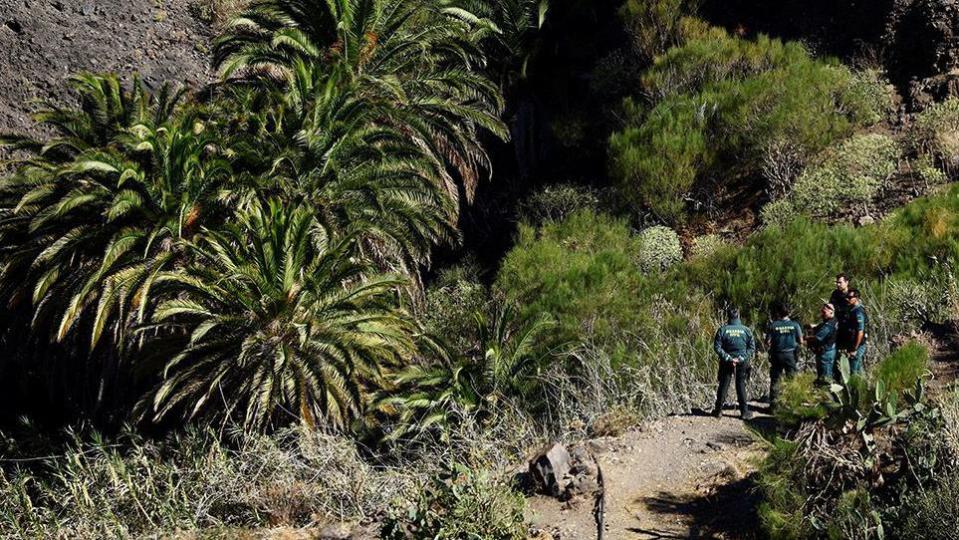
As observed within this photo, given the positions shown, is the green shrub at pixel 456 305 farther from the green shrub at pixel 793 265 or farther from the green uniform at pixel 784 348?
the green uniform at pixel 784 348

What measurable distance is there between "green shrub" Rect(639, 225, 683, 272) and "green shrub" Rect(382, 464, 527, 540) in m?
13.5

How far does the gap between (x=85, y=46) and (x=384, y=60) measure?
10.6 meters

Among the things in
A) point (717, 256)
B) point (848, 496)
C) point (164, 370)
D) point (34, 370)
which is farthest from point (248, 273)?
point (717, 256)

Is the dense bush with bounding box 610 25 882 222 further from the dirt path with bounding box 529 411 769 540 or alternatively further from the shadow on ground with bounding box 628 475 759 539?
the shadow on ground with bounding box 628 475 759 539

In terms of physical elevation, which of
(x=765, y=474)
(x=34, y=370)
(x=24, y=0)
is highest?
(x=24, y=0)

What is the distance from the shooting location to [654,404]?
44.9ft

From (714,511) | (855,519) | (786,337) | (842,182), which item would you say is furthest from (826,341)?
(842,182)

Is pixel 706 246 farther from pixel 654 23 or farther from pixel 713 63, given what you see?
pixel 654 23

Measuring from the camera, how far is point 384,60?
21250 millimetres

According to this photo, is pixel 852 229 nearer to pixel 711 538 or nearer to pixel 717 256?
pixel 717 256

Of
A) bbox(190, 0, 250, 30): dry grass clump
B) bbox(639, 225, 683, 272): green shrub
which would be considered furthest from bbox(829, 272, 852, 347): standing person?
bbox(190, 0, 250, 30): dry grass clump

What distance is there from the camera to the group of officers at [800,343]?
1182 cm

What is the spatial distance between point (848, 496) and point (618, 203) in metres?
17.5

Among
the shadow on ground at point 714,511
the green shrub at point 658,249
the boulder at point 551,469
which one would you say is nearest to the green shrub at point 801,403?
the shadow on ground at point 714,511
